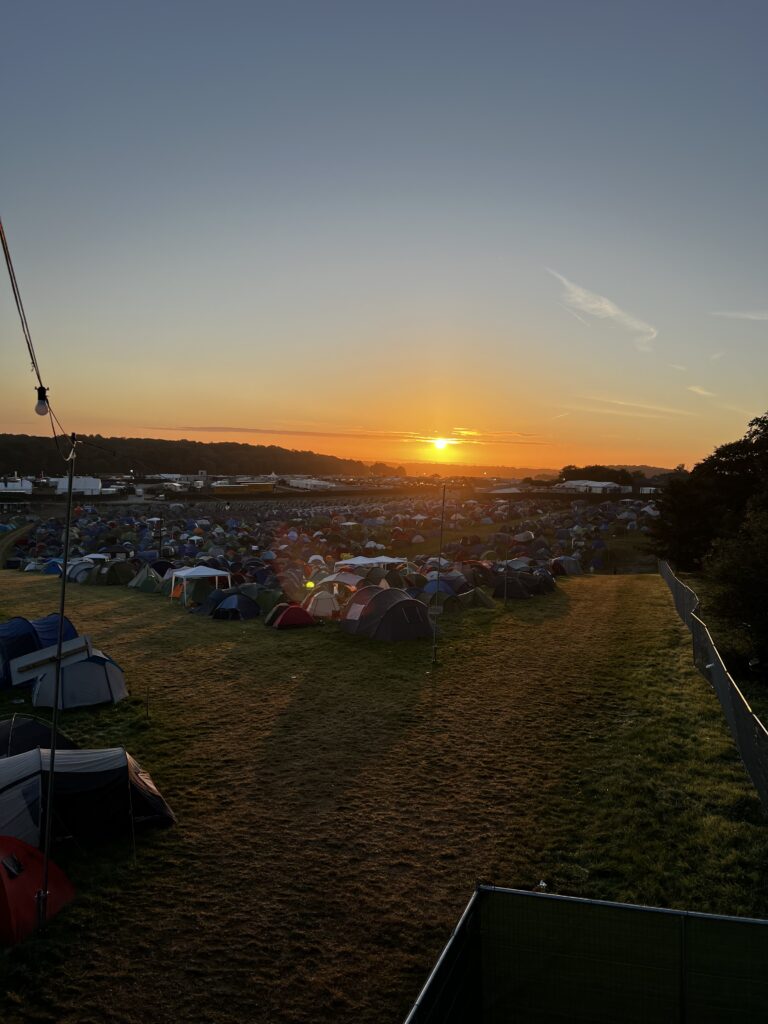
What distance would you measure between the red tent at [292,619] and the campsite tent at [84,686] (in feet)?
28.7

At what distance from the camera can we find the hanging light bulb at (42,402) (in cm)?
834

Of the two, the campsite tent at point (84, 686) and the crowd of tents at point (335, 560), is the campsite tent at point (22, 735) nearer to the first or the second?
the campsite tent at point (84, 686)

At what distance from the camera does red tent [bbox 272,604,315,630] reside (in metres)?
25.1

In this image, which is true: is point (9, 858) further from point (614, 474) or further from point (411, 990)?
point (614, 474)

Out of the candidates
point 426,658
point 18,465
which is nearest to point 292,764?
point 426,658

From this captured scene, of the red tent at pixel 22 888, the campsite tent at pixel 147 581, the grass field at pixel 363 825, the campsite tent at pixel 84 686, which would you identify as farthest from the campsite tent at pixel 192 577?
the red tent at pixel 22 888

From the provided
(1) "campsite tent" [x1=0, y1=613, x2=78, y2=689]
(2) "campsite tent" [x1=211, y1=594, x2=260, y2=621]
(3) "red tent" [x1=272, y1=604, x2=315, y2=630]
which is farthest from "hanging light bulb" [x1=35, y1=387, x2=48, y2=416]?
(2) "campsite tent" [x1=211, y1=594, x2=260, y2=621]

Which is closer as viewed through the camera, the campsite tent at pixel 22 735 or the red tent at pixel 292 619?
the campsite tent at pixel 22 735

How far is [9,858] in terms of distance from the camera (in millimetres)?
7941

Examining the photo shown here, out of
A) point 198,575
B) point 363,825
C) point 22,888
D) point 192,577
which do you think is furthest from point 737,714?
point 192,577

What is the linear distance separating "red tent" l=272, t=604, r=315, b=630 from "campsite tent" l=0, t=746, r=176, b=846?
14.8 meters

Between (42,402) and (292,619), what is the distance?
58.3 feet

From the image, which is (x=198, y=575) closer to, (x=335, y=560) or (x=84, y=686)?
(x=84, y=686)

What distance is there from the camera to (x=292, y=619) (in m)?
25.2
